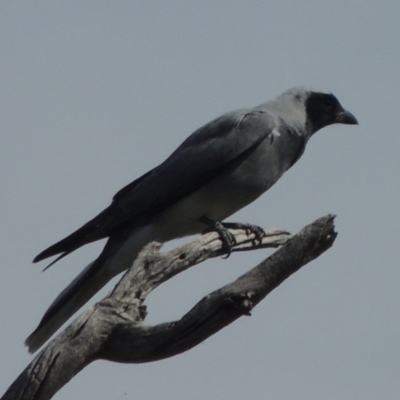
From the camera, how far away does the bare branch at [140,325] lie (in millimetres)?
5445

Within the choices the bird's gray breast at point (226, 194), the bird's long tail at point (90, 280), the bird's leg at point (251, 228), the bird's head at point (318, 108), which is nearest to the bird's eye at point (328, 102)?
the bird's head at point (318, 108)

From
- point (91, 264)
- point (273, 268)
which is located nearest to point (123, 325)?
point (273, 268)

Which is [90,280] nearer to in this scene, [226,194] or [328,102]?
[226,194]

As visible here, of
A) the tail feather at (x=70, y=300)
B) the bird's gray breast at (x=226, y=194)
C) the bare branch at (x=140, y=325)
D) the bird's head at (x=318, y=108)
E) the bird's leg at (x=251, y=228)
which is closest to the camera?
the bare branch at (x=140, y=325)

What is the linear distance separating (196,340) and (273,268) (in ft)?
1.71

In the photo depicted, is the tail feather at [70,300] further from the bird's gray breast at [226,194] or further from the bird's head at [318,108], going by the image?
the bird's head at [318,108]

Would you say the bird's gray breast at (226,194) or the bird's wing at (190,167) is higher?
the bird's wing at (190,167)

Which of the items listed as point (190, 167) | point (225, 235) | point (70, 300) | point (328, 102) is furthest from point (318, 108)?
point (70, 300)

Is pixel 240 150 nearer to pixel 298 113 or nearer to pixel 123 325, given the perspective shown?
pixel 298 113

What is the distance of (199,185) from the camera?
28.3 feet

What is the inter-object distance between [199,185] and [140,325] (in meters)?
→ 2.96

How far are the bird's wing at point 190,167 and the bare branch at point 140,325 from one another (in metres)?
2.32

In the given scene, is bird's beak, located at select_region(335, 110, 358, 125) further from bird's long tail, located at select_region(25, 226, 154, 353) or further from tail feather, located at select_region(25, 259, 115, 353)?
tail feather, located at select_region(25, 259, 115, 353)

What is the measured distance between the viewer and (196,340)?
18.1 ft
